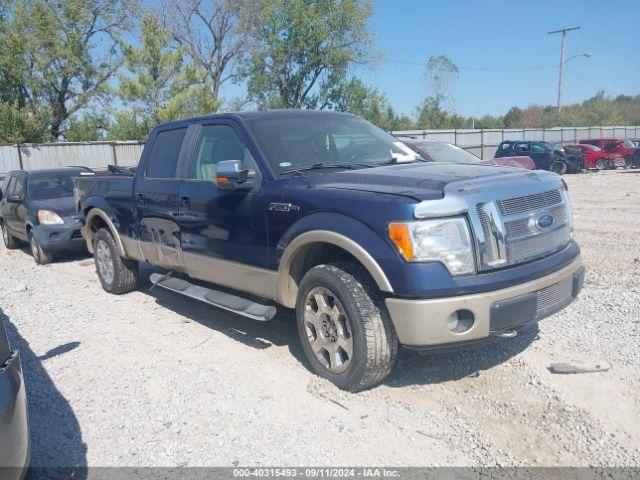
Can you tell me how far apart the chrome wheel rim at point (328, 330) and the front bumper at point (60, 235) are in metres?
6.50

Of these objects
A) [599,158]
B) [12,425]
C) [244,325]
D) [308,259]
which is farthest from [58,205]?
[599,158]

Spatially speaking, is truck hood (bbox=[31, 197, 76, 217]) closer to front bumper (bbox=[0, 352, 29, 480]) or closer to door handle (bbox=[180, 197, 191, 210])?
door handle (bbox=[180, 197, 191, 210])

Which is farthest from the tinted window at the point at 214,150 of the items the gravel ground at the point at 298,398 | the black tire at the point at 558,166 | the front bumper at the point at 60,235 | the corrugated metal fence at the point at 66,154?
the black tire at the point at 558,166

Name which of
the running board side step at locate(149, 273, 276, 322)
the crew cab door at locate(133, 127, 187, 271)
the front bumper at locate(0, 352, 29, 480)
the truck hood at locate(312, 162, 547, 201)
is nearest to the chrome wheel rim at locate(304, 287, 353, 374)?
the running board side step at locate(149, 273, 276, 322)

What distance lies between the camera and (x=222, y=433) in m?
3.62

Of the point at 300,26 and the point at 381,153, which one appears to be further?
the point at 300,26

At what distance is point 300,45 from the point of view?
1252 inches

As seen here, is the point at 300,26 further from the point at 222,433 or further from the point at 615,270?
the point at 222,433

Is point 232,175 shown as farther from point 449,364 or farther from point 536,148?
point 536,148

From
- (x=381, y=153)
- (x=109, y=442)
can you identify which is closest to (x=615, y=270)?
(x=381, y=153)

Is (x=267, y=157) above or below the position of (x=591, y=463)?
above

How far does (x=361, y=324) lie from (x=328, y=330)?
44 cm

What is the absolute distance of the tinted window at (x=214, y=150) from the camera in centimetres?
491

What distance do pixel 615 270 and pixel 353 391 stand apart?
4.55m
